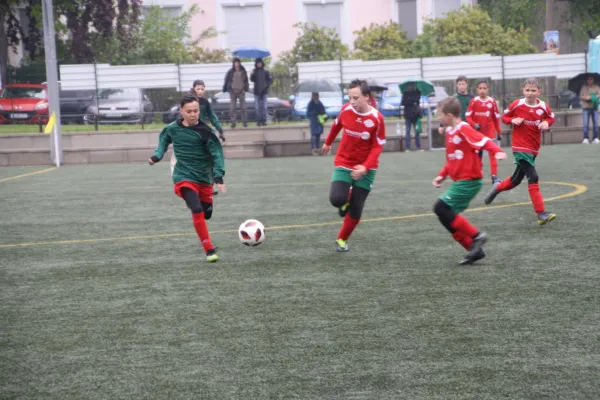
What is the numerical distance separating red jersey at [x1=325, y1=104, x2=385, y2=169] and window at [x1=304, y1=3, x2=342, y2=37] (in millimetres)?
37012

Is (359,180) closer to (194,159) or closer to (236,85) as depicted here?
(194,159)

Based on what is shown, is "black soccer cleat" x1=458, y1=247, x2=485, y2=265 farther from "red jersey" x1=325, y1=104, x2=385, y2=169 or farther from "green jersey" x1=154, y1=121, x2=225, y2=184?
"green jersey" x1=154, y1=121, x2=225, y2=184

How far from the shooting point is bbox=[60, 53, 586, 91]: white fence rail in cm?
2847

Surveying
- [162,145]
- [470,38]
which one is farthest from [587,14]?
[162,145]

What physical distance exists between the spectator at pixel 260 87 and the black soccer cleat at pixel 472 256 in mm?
19266

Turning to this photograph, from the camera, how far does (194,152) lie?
372 inches

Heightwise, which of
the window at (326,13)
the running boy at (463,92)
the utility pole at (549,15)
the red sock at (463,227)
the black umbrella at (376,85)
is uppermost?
the window at (326,13)

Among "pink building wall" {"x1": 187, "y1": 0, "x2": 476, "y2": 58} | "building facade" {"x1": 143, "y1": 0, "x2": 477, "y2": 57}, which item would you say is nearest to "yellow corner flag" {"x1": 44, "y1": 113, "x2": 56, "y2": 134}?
"building facade" {"x1": 143, "y1": 0, "x2": 477, "y2": 57}

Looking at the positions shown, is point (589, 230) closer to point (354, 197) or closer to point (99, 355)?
point (354, 197)

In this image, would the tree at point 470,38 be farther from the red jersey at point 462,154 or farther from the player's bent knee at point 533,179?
the red jersey at point 462,154

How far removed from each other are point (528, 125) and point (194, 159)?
14.2 feet

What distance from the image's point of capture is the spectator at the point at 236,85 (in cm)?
2689

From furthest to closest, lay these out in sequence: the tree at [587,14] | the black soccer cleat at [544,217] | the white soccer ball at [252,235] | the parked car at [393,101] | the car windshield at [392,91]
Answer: the tree at [587,14] → the car windshield at [392,91] → the parked car at [393,101] → the black soccer cleat at [544,217] → the white soccer ball at [252,235]

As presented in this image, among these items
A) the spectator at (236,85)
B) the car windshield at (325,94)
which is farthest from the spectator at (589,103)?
the spectator at (236,85)
